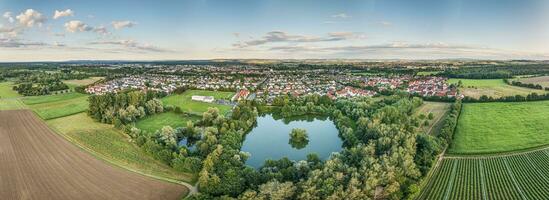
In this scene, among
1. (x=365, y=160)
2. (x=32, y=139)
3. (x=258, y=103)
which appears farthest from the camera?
(x=258, y=103)

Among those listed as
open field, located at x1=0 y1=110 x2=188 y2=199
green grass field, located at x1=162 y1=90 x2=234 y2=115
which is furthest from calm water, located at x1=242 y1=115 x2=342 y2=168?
open field, located at x1=0 y1=110 x2=188 y2=199

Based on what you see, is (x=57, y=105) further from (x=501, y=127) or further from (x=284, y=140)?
(x=501, y=127)

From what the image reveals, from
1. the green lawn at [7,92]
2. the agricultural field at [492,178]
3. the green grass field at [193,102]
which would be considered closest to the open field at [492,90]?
the agricultural field at [492,178]

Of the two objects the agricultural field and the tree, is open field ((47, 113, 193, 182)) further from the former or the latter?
the agricultural field

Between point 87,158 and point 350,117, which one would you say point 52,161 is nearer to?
point 87,158

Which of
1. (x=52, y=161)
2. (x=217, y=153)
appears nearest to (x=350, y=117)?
(x=217, y=153)

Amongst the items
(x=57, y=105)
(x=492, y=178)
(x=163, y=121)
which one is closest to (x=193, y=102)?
(x=163, y=121)
